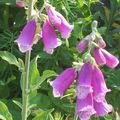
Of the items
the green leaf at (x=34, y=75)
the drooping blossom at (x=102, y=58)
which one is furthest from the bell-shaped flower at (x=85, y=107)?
the green leaf at (x=34, y=75)

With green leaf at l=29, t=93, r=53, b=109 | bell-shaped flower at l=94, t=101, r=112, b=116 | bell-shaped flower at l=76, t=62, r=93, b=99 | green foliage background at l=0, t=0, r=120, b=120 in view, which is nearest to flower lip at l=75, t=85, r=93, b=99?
bell-shaped flower at l=76, t=62, r=93, b=99

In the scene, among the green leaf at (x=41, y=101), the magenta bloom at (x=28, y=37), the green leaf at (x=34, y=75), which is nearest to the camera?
the magenta bloom at (x=28, y=37)

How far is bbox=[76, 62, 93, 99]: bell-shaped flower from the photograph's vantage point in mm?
1623

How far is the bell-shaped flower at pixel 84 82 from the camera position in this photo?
162 centimetres

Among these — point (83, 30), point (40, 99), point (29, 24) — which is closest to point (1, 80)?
point (40, 99)

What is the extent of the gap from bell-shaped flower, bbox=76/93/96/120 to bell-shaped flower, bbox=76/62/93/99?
0.10 ft

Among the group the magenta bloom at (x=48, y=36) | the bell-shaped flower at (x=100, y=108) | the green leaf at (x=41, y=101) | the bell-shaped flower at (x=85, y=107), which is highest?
the magenta bloom at (x=48, y=36)

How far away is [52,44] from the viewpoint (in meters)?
1.78

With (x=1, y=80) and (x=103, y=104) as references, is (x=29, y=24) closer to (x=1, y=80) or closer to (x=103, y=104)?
(x=103, y=104)

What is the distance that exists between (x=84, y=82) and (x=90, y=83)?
0.03 meters

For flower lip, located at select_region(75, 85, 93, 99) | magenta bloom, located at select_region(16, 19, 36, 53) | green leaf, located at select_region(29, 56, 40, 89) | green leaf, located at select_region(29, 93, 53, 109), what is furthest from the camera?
green leaf, located at select_region(29, 93, 53, 109)

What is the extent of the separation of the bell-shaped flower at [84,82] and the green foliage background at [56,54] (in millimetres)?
990

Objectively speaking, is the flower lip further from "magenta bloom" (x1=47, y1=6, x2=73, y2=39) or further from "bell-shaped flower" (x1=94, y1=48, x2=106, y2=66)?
"magenta bloom" (x1=47, y1=6, x2=73, y2=39)

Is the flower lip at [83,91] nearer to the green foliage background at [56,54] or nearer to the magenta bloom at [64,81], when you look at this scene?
the magenta bloom at [64,81]
